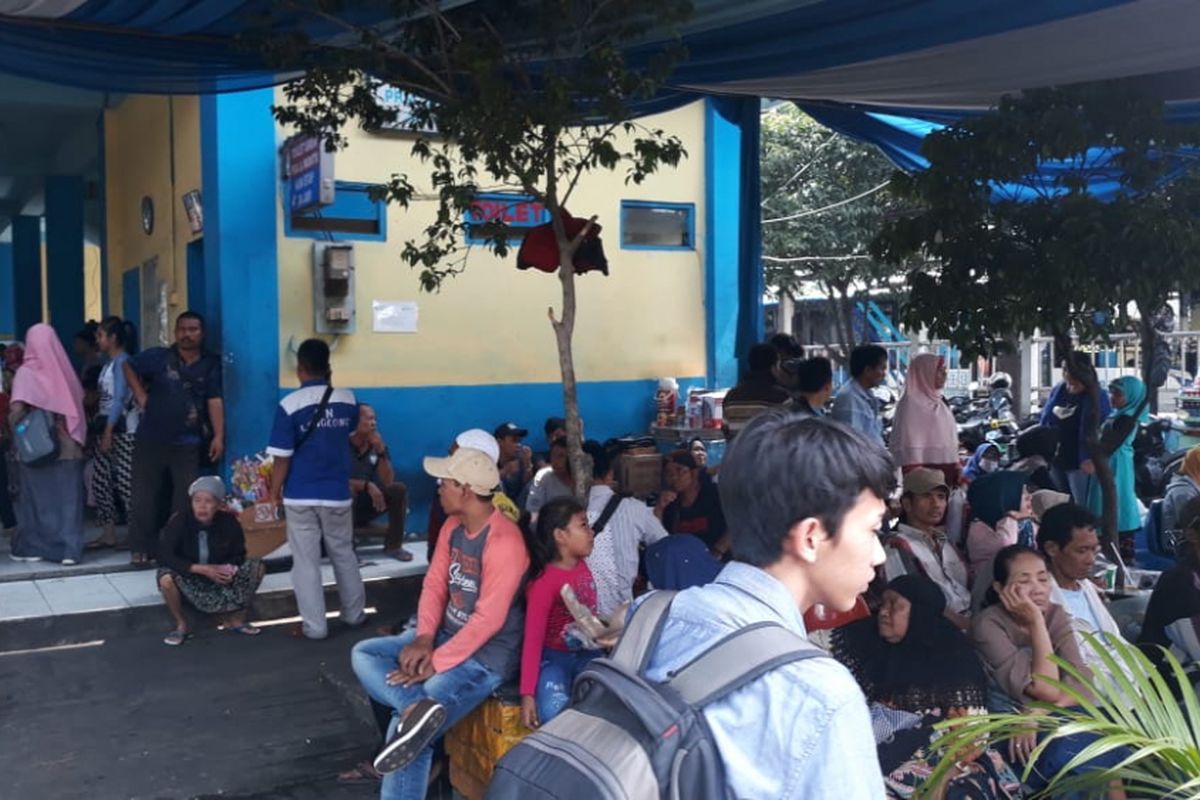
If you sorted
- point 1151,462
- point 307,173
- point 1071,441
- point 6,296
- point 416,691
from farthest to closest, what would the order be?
1. point 6,296
2. point 1151,462
3. point 1071,441
4. point 307,173
5. point 416,691

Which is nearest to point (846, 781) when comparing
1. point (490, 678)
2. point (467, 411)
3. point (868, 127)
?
point (490, 678)

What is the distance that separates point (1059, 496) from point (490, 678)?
335cm

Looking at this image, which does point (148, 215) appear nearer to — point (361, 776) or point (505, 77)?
point (505, 77)

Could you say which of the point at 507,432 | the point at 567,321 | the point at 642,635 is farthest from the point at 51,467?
the point at 642,635

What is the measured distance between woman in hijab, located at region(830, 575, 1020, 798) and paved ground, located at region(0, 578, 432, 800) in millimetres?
2147

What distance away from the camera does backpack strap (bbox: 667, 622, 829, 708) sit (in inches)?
61.0

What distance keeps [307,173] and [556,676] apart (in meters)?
5.06

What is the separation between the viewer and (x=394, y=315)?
9.29 meters

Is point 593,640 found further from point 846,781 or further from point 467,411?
point 467,411

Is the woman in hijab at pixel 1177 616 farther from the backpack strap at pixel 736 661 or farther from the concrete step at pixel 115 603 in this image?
the concrete step at pixel 115 603

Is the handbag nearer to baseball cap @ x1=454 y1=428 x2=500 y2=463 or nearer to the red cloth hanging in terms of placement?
the red cloth hanging

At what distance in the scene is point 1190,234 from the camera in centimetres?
538

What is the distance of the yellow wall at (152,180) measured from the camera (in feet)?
31.4

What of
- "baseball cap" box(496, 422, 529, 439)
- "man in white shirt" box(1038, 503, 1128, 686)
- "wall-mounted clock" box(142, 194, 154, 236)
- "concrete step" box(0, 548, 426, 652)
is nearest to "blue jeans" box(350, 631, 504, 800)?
"man in white shirt" box(1038, 503, 1128, 686)
